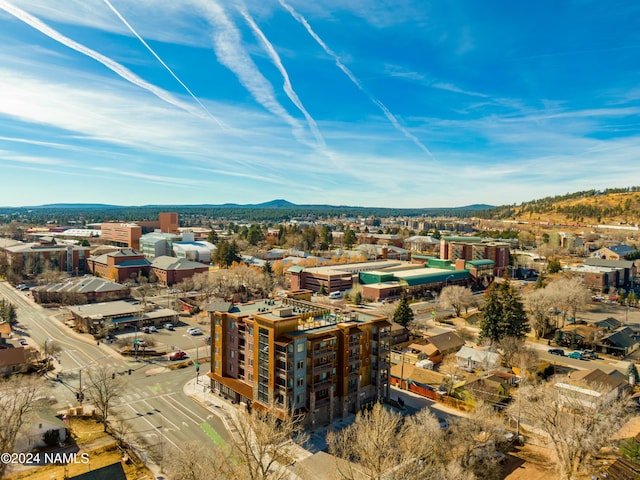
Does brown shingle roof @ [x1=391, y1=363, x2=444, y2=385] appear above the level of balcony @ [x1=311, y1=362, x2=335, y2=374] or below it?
below

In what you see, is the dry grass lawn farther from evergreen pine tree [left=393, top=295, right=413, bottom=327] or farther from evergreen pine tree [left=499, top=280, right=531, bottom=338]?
evergreen pine tree [left=499, top=280, right=531, bottom=338]

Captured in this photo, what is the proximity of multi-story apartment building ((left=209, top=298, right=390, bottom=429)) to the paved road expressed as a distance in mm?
4158

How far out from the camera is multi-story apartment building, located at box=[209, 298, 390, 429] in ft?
121

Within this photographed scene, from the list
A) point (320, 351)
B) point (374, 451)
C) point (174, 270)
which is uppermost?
point (320, 351)

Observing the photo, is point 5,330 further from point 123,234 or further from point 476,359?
point 123,234

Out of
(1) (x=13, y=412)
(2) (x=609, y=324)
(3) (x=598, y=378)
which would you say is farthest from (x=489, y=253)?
(1) (x=13, y=412)

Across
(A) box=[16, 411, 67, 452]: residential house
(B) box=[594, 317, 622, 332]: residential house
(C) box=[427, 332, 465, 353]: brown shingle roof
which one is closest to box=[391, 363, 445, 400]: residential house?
(C) box=[427, 332, 465, 353]: brown shingle roof

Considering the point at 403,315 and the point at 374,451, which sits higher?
the point at 374,451

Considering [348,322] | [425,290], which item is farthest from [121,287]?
[425,290]

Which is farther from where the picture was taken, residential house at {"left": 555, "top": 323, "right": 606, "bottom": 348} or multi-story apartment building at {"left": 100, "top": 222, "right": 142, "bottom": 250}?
multi-story apartment building at {"left": 100, "top": 222, "right": 142, "bottom": 250}

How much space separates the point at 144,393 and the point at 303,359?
18191mm

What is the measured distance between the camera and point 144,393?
4391 centimetres

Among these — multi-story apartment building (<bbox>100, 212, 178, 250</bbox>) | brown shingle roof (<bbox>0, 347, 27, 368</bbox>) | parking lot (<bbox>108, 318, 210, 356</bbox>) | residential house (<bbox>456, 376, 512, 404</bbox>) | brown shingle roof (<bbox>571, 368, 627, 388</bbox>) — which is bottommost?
Result: parking lot (<bbox>108, 318, 210, 356</bbox>)

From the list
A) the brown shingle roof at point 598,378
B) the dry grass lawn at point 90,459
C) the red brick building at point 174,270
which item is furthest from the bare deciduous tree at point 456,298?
the dry grass lawn at point 90,459
